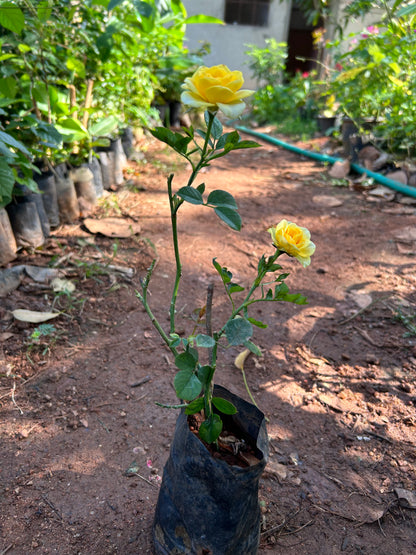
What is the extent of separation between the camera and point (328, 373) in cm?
193

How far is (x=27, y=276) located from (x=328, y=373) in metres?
1.59

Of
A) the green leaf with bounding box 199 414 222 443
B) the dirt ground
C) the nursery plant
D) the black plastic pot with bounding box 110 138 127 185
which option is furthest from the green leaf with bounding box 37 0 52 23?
the green leaf with bounding box 199 414 222 443

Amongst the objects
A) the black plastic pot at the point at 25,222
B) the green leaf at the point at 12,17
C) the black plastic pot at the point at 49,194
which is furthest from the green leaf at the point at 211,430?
the black plastic pot at the point at 49,194

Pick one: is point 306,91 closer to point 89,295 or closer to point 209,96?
point 89,295

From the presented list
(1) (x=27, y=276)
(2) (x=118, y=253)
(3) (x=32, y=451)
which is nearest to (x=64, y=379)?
(3) (x=32, y=451)

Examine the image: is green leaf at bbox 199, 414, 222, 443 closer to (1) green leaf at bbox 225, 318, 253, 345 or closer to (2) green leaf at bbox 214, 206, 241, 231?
(1) green leaf at bbox 225, 318, 253, 345

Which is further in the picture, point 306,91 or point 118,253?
point 306,91

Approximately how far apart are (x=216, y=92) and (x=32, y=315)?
61.2 inches

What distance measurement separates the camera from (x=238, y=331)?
2.94 ft

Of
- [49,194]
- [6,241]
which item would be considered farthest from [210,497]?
[49,194]

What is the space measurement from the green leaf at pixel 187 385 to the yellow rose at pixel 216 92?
528 millimetres

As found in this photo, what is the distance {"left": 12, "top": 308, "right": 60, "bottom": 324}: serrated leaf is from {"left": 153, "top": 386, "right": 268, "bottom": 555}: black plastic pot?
43.9 inches

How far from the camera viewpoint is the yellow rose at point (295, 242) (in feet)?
2.89

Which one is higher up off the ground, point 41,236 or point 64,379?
point 41,236
